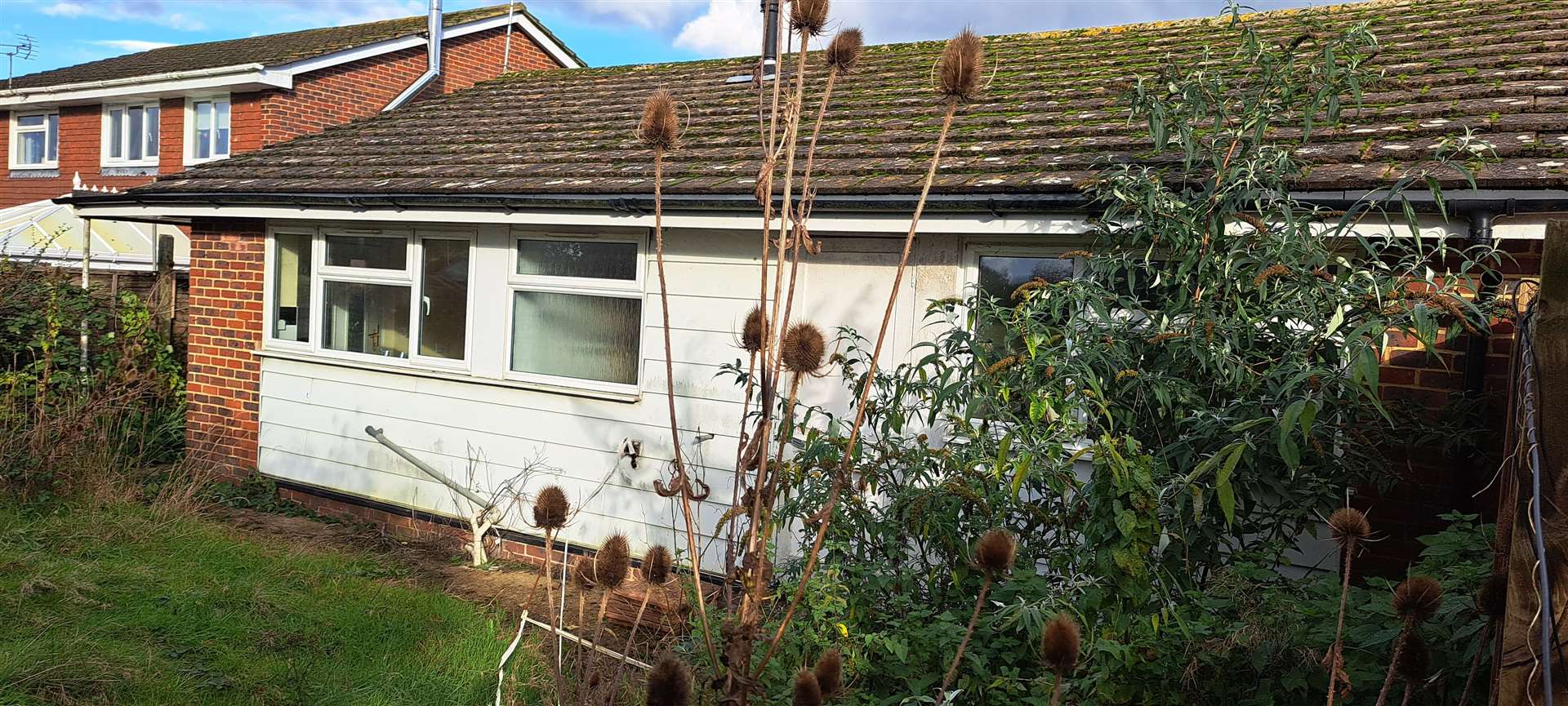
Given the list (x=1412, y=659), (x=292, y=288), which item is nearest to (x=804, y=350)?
(x=1412, y=659)

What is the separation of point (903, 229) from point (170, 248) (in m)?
8.07

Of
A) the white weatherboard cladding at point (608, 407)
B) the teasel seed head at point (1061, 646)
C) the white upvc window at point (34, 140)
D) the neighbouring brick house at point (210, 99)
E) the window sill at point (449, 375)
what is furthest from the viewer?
the white upvc window at point (34, 140)

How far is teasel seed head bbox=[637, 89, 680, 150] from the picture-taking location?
1995mm

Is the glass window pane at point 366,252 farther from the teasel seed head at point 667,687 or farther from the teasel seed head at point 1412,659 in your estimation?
the teasel seed head at point 1412,659

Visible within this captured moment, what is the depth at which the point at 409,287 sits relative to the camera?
29.1 ft

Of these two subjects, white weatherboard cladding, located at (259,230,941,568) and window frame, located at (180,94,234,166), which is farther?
window frame, located at (180,94,234,166)

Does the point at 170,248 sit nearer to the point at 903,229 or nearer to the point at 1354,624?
the point at 903,229

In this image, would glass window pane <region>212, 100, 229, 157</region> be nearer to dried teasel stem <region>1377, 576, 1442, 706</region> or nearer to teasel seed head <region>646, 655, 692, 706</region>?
teasel seed head <region>646, 655, 692, 706</region>

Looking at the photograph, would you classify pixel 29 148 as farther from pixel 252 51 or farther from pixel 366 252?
pixel 366 252

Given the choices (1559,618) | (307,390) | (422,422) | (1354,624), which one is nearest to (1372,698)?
(1354,624)

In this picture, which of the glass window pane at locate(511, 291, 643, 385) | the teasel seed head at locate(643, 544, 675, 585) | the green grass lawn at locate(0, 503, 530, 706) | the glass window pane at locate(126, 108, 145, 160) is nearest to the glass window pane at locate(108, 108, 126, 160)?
the glass window pane at locate(126, 108, 145, 160)

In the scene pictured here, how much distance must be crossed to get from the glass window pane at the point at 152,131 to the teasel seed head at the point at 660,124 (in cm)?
2198

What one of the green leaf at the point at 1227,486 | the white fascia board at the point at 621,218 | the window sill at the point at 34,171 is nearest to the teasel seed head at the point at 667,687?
the green leaf at the point at 1227,486

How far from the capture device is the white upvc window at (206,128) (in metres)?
19.5
